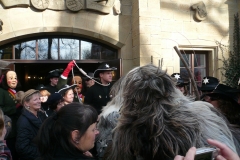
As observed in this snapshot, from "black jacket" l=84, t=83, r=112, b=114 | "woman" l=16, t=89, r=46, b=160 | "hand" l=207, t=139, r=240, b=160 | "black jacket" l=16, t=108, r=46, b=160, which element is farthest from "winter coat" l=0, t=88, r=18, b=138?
"hand" l=207, t=139, r=240, b=160

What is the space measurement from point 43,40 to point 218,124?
6527 millimetres

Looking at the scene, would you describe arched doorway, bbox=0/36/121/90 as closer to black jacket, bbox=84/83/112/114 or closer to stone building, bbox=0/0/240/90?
stone building, bbox=0/0/240/90

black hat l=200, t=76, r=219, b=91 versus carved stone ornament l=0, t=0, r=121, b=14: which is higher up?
carved stone ornament l=0, t=0, r=121, b=14

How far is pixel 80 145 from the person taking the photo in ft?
5.55

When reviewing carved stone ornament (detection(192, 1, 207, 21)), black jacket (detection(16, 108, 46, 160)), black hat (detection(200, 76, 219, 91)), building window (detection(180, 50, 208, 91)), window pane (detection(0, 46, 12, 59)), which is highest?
carved stone ornament (detection(192, 1, 207, 21))

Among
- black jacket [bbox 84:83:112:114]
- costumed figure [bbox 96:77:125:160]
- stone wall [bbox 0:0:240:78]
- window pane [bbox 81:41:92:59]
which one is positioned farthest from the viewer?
window pane [bbox 81:41:92:59]

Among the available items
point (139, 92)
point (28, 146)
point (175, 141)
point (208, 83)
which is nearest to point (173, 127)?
point (175, 141)

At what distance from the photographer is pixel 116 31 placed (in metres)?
7.41

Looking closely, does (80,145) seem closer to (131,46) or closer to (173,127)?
(173,127)

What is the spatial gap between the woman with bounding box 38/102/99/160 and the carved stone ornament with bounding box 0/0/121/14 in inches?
219

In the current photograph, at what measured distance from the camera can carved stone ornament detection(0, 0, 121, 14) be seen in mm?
6648

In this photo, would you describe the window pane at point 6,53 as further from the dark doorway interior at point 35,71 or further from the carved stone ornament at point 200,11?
the carved stone ornament at point 200,11

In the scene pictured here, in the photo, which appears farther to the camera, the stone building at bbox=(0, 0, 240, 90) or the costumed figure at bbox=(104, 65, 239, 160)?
the stone building at bbox=(0, 0, 240, 90)

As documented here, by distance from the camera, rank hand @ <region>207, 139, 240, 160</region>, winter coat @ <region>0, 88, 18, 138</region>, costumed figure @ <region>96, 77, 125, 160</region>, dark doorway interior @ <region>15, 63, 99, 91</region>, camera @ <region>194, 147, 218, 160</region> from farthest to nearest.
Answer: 1. dark doorway interior @ <region>15, 63, 99, 91</region>
2. winter coat @ <region>0, 88, 18, 138</region>
3. costumed figure @ <region>96, 77, 125, 160</region>
4. hand @ <region>207, 139, 240, 160</region>
5. camera @ <region>194, 147, 218, 160</region>
